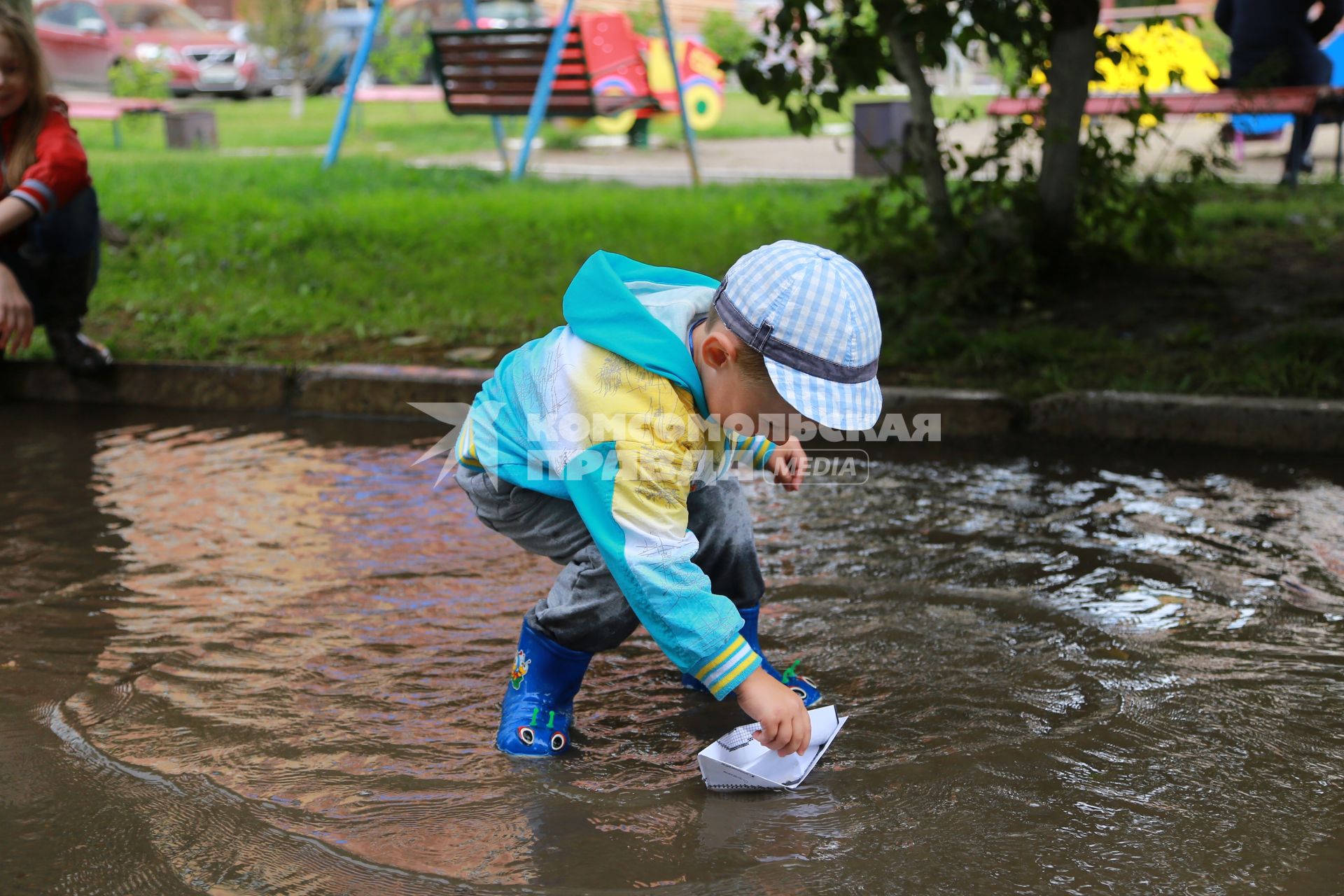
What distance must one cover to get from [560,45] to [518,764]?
779 cm

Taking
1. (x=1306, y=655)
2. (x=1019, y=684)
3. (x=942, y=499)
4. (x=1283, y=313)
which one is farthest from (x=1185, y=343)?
(x=1019, y=684)

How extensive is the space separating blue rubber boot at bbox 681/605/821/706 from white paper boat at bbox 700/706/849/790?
0.27 m

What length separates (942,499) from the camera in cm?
362

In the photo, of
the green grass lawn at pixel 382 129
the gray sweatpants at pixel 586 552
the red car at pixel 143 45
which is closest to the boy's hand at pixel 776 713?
the gray sweatpants at pixel 586 552

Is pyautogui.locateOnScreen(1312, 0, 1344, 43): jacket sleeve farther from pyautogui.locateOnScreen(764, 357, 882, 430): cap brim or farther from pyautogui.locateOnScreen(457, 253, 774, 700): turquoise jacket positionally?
pyautogui.locateOnScreen(764, 357, 882, 430): cap brim

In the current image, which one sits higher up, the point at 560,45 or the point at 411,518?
the point at 560,45

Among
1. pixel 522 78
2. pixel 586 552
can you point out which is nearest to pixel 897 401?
pixel 586 552

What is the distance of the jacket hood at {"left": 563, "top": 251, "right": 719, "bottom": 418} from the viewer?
2.01 metres

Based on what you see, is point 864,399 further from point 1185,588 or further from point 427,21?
point 427,21

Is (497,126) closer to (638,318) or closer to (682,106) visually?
(682,106)

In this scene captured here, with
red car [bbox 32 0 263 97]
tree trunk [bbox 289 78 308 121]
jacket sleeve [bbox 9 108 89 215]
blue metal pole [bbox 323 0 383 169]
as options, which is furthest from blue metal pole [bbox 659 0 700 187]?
red car [bbox 32 0 263 97]

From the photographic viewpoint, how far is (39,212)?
410 cm

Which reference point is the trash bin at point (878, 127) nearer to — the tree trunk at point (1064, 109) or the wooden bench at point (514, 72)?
the wooden bench at point (514, 72)

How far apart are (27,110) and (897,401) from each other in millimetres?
2992
